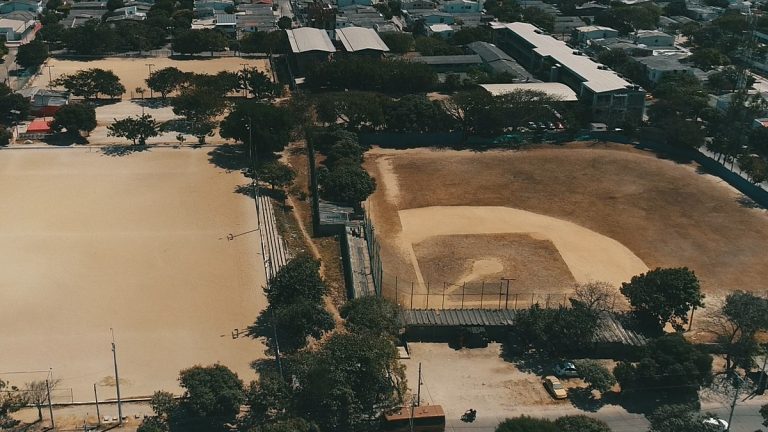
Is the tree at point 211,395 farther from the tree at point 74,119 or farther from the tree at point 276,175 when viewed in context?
the tree at point 74,119

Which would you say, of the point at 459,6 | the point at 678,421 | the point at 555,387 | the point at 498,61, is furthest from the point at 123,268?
Result: the point at 459,6

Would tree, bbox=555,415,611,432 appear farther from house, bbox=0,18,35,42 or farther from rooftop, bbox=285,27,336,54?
house, bbox=0,18,35,42

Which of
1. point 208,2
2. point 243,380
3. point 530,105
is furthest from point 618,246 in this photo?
point 208,2

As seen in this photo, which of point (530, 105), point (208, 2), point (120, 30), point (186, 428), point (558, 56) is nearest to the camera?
point (186, 428)

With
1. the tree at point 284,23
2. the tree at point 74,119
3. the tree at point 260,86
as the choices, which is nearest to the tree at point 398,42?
the tree at point 284,23

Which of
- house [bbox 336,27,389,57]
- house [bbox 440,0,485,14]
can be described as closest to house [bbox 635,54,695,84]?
house [bbox 336,27,389,57]

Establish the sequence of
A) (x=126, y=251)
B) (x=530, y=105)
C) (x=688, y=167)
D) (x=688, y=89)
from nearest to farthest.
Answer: (x=126, y=251) < (x=688, y=167) < (x=530, y=105) < (x=688, y=89)

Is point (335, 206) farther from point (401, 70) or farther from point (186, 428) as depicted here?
point (401, 70)
